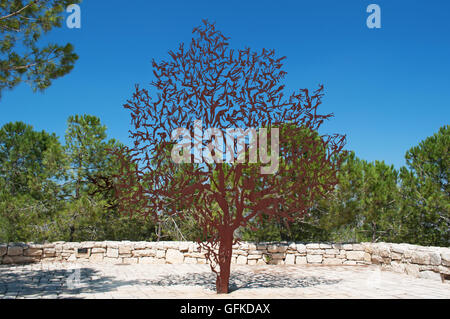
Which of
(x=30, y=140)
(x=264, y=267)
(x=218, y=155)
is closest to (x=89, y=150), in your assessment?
(x=30, y=140)

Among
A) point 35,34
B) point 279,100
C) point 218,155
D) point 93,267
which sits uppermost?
point 35,34

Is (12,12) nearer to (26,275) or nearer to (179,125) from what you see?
(179,125)

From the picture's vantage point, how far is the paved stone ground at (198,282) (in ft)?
22.1

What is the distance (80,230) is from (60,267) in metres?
4.74

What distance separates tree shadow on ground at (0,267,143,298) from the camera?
713cm

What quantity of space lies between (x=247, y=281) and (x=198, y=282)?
3.83 feet

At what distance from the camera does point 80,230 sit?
591 inches

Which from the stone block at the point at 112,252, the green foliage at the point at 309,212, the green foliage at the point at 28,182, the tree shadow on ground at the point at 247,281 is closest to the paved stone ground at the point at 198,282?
the tree shadow on ground at the point at 247,281

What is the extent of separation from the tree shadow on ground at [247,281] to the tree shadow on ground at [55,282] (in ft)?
2.78

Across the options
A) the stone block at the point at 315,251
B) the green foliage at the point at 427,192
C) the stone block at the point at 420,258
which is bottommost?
the stone block at the point at 315,251

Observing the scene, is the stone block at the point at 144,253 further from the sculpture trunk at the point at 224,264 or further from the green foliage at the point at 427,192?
the green foliage at the point at 427,192

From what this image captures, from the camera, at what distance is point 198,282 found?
27.2 ft

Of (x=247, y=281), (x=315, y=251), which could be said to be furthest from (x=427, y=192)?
(x=247, y=281)

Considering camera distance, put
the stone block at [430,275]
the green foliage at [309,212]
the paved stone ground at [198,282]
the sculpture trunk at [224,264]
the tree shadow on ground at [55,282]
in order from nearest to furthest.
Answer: the paved stone ground at [198,282] → the sculpture trunk at [224,264] → the tree shadow on ground at [55,282] → the stone block at [430,275] → the green foliage at [309,212]
